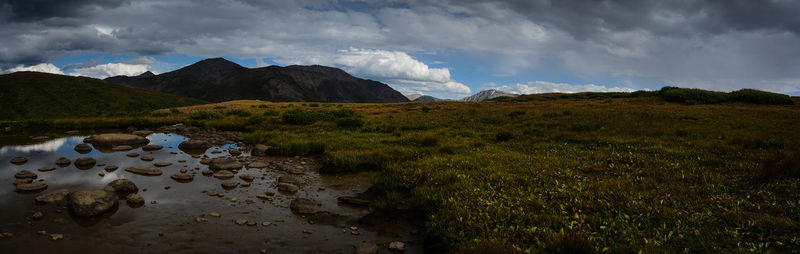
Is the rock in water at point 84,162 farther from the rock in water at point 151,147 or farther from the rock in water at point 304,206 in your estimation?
the rock in water at point 304,206

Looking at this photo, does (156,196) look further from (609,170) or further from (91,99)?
(91,99)

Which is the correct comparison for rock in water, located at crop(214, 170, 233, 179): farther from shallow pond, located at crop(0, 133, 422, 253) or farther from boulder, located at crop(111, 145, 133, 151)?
boulder, located at crop(111, 145, 133, 151)

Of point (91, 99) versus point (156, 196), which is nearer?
point (156, 196)

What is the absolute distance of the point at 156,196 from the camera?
26.2 ft

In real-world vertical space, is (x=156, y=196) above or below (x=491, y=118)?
below

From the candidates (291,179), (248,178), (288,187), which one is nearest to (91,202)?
(248,178)

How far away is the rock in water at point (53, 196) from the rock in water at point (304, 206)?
5147 millimetres

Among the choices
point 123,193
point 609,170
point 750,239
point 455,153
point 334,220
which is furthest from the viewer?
point 455,153

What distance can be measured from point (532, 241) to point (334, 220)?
422cm

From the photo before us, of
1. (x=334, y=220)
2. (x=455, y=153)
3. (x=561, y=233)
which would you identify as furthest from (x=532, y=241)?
(x=455, y=153)

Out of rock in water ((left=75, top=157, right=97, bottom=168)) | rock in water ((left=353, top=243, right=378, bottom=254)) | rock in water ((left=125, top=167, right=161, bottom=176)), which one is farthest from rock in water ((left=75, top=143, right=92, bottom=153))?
rock in water ((left=353, top=243, right=378, bottom=254))

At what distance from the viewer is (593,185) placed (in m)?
7.68

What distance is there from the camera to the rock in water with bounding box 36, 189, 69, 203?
7.03 m

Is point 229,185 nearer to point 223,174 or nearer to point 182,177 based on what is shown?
point 223,174
